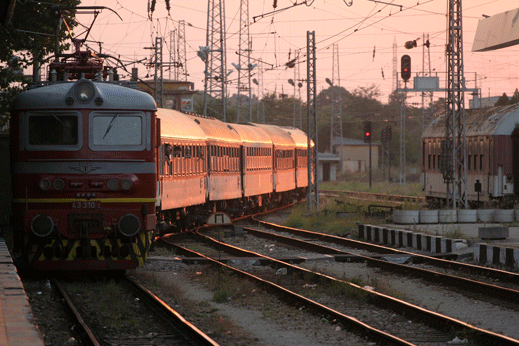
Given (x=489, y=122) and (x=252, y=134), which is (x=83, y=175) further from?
(x=489, y=122)

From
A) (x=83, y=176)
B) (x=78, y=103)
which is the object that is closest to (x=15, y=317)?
(x=83, y=176)

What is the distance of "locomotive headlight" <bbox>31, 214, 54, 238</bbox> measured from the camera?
11.6 m

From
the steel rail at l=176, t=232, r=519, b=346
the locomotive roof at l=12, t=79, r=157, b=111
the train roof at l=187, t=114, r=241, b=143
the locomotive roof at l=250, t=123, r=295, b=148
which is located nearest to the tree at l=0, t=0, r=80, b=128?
the train roof at l=187, t=114, r=241, b=143

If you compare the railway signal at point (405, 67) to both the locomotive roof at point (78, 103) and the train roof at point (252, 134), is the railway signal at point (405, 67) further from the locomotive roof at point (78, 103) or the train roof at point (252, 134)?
the locomotive roof at point (78, 103)

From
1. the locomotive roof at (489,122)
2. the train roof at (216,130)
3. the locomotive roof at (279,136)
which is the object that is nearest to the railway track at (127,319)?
the train roof at (216,130)

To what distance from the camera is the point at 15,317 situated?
307 inches

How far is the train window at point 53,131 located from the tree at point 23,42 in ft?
43.3

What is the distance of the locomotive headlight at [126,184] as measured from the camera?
1205 centimetres

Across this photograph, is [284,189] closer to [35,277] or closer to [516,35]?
[516,35]

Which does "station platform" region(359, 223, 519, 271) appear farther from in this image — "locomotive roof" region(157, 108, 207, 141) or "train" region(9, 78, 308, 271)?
"train" region(9, 78, 308, 271)

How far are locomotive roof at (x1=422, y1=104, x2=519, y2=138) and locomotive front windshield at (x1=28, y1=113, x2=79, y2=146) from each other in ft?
62.9

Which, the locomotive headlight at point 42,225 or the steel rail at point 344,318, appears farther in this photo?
the locomotive headlight at point 42,225

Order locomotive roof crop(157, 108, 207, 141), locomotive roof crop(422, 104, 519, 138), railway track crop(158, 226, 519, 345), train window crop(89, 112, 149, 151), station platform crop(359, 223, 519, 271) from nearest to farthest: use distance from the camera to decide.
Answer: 1. railway track crop(158, 226, 519, 345)
2. train window crop(89, 112, 149, 151)
3. station platform crop(359, 223, 519, 271)
4. locomotive roof crop(157, 108, 207, 141)
5. locomotive roof crop(422, 104, 519, 138)

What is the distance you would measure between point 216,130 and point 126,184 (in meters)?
13.1
